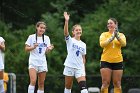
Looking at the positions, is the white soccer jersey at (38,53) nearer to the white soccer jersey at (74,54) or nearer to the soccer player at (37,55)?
the soccer player at (37,55)

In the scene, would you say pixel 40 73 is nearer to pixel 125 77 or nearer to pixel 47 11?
pixel 125 77

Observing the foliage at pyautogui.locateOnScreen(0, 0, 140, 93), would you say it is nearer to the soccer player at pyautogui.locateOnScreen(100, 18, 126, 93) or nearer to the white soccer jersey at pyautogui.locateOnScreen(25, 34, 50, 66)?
the white soccer jersey at pyautogui.locateOnScreen(25, 34, 50, 66)

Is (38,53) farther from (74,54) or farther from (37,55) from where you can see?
(74,54)

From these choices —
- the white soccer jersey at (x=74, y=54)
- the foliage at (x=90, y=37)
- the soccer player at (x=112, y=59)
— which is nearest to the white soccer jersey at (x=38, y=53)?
the white soccer jersey at (x=74, y=54)

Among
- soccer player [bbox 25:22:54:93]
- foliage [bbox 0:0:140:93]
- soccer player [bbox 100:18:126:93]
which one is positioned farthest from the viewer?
foliage [bbox 0:0:140:93]

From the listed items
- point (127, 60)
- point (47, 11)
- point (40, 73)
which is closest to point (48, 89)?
point (127, 60)

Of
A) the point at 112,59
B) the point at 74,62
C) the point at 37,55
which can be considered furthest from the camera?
the point at 37,55

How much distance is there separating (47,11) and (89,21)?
342 centimetres

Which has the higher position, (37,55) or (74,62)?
(37,55)

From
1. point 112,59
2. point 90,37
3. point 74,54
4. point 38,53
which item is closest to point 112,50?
point 112,59

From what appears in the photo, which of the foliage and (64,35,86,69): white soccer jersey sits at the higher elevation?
the foliage

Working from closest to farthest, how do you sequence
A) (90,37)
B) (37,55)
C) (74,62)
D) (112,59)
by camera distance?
1. (112,59)
2. (74,62)
3. (37,55)
4. (90,37)

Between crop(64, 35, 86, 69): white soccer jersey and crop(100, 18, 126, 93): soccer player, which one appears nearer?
crop(100, 18, 126, 93): soccer player

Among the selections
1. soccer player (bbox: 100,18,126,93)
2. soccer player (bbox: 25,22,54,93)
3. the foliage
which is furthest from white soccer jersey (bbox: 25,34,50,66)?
the foliage
